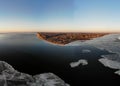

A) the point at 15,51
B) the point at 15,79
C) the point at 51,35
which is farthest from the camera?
the point at 51,35

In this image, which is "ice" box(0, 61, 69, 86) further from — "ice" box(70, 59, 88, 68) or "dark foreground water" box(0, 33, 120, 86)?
"ice" box(70, 59, 88, 68)

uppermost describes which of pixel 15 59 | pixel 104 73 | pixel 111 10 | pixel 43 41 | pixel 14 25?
pixel 111 10

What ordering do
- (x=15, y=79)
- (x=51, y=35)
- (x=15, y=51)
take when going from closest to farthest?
(x=15, y=79) → (x=15, y=51) → (x=51, y=35)

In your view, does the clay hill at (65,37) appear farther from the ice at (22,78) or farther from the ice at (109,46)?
the ice at (22,78)

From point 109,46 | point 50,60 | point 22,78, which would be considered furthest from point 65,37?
point 22,78

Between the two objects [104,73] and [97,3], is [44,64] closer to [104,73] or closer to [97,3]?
[104,73]

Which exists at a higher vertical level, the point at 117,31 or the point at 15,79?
the point at 117,31

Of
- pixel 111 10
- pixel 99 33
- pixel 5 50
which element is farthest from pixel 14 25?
pixel 111 10

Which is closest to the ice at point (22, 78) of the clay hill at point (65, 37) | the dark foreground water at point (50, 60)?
the dark foreground water at point (50, 60)
